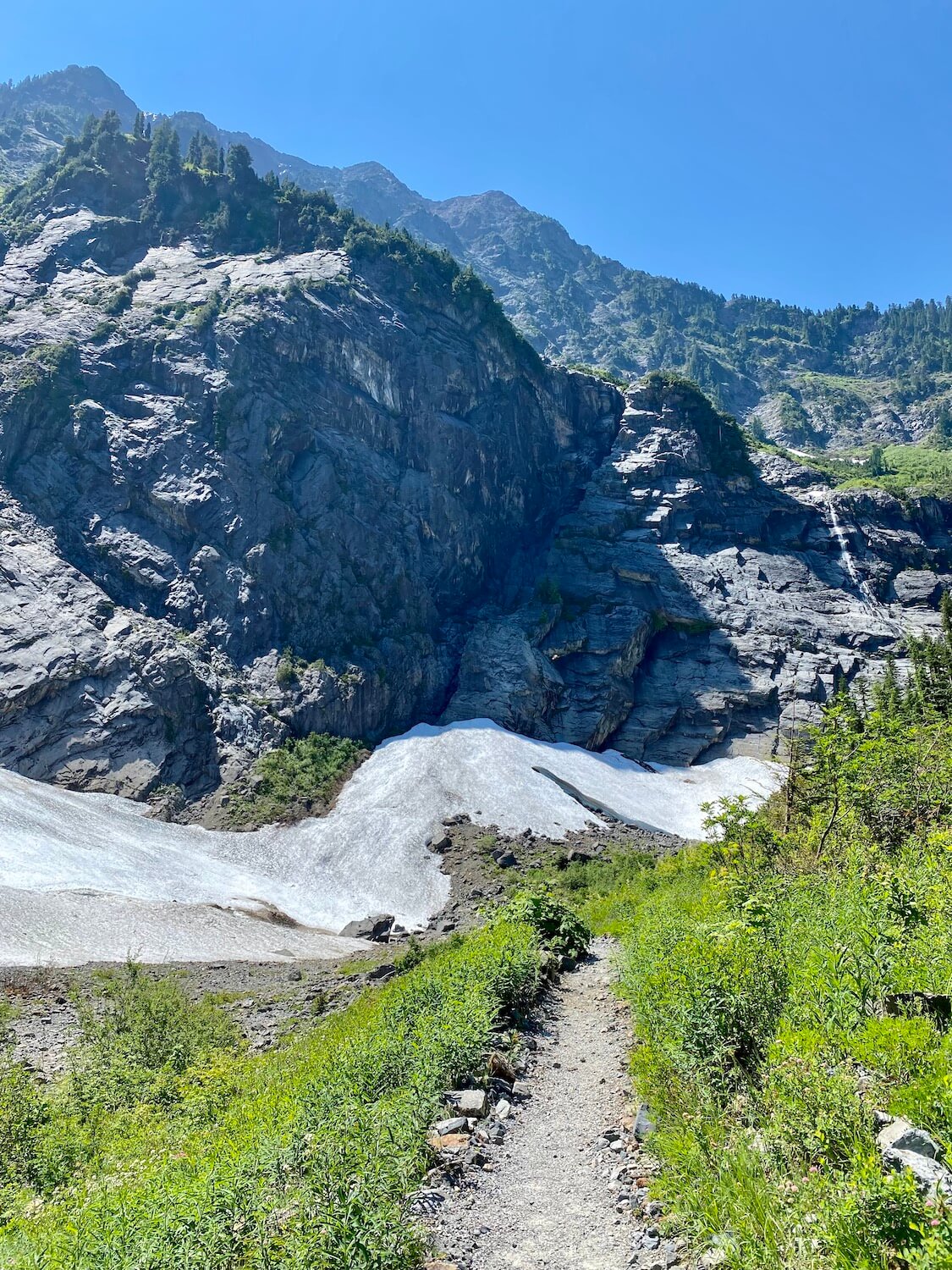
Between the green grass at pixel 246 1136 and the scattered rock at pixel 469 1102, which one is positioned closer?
the green grass at pixel 246 1136

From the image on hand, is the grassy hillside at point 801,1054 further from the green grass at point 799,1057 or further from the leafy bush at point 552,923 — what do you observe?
the leafy bush at point 552,923

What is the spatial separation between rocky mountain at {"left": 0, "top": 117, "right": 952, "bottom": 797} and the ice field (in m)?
5.39

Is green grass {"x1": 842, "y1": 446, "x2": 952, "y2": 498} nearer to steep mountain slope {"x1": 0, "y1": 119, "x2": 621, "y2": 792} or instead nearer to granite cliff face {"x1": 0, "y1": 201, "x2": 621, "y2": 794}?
steep mountain slope {"x1": 0, "y1": 119, "x2": 621, "y2": 792}

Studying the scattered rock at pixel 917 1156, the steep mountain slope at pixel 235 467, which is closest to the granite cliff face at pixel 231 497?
the steep mountain slope at pixel 235 467

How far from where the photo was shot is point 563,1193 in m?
7.44

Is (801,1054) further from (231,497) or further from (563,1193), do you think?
(231,497)

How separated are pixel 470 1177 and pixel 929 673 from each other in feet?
191

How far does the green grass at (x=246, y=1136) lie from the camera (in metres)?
5.46

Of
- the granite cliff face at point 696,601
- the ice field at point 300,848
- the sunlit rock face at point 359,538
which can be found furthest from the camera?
the granite cliff face at point 696,601

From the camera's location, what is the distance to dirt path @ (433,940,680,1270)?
623 cm

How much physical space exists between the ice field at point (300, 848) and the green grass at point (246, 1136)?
13.6 m

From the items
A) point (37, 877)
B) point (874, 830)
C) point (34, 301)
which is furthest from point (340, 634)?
point (874, 830)

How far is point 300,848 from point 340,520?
31077 mm

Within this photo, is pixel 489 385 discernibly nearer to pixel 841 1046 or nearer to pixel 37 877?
pixel 37 877
